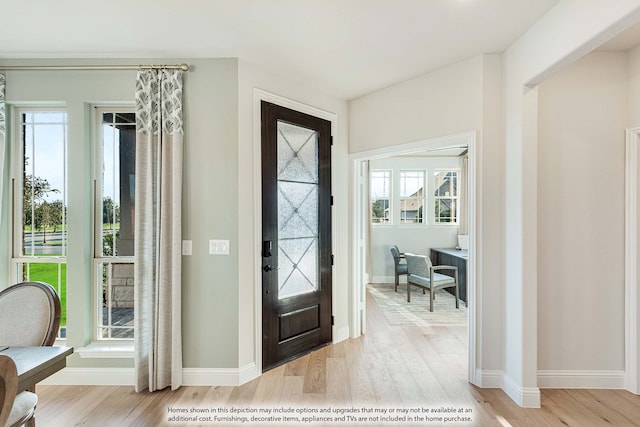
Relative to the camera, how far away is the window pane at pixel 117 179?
2.52m

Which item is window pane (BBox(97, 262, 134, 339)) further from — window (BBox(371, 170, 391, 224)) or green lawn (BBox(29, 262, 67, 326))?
window (BBox(371, 170, 391, 224))

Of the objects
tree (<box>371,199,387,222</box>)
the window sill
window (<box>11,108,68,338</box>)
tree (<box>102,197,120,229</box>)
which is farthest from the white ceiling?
tree (<box>371,199,387,222</box>)

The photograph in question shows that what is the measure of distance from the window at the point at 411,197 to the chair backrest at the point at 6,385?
18.5ft

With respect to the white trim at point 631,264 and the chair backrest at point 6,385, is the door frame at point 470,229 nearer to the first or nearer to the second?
the white trim at point 631,264

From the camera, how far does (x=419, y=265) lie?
4.26 m

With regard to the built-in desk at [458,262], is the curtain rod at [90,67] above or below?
above

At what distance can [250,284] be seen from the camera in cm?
249

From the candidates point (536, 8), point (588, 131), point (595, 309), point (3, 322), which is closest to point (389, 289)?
point (595, 309)

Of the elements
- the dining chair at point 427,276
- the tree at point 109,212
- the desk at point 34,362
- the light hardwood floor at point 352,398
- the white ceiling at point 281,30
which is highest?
the white ceiling at point 281,30

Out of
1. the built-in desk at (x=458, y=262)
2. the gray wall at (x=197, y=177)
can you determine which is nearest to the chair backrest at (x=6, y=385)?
the gray wall at (x=197, y=177)

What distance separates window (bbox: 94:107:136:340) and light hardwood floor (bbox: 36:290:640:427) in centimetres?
56

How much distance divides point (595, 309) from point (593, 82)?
180 centimetres

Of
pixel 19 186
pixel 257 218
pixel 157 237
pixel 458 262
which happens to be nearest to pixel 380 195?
pixel 458 262

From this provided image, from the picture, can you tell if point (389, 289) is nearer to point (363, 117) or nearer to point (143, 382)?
point (363, 117)
